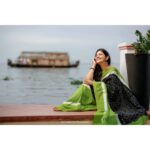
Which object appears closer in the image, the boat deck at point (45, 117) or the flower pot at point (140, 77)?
the boat deck at point (45, 117)

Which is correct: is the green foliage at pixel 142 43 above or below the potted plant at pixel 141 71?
above

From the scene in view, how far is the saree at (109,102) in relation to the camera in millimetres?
A: 4375

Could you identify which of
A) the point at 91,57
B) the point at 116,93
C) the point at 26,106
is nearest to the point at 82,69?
the point at 91,57

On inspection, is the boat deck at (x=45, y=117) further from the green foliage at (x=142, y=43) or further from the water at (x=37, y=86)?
the green foliage at (x=142, y=43)

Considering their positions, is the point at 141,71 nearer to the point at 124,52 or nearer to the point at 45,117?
the point at 124,52

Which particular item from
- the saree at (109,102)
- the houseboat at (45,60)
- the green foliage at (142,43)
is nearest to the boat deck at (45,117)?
the saree at (109,102)

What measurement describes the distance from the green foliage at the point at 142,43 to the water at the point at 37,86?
58 cm

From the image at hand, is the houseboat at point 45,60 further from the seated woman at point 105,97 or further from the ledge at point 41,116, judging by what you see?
the ledge at point 41,116

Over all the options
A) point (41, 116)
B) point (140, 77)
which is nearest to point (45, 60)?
point (41, 116)

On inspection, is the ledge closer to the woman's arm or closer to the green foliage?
the woman's arm

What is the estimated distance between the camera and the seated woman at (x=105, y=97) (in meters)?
4.39

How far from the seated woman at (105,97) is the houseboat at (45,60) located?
262 millimetres

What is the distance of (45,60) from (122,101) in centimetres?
97

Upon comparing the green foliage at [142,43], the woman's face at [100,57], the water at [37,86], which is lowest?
the water at [37,86]
